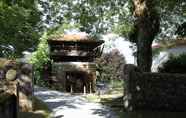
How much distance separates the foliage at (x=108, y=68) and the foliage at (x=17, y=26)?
17533 millimetres

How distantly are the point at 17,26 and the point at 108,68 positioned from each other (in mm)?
22820

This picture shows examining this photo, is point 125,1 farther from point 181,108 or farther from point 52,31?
point 181,108

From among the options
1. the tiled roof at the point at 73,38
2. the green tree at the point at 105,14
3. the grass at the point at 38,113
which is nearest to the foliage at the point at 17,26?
the green tree at the point at 105,14

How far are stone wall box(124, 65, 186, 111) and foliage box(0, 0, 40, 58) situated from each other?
8.02 metres

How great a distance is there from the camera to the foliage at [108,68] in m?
47.4

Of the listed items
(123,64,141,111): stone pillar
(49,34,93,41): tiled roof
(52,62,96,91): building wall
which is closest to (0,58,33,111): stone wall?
(123,64,141,111): stone pillar

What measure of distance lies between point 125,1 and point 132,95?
8.16 metres

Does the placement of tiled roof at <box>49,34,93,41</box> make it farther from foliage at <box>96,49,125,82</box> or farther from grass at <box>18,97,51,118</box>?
grass at <box>18,97,51,118</box>

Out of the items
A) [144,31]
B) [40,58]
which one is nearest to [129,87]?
[144,31]

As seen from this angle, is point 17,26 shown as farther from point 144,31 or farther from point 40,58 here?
point 40,58

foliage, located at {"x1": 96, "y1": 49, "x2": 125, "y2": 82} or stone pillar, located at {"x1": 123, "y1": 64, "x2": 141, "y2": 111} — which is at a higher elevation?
foliage, located at {"x1": 96, "y1": 49, "x2": 125, "y2": 82}

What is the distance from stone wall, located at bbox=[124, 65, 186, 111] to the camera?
19.8 meters

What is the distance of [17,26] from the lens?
25.7 meters

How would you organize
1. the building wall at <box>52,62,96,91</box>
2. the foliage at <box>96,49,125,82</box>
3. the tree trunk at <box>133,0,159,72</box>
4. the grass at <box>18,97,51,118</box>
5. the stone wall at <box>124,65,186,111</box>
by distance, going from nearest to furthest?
the grass at <box>18,97,51,118</box>, the stone wall at <box>124,65,186,111</box>, the tree trunk at <box>133,0,159,72</box>, the building wall at <box>52,62,96,91</box>, the foliage at <box>96,49,125,82</box>
